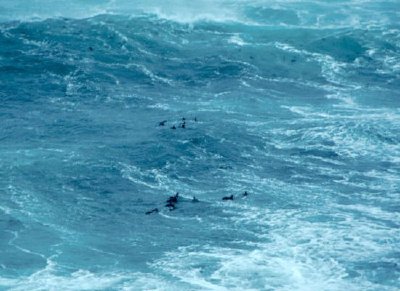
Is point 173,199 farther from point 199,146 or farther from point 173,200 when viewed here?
point 199,146

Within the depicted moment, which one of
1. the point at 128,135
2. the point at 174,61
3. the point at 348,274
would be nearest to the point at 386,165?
the point at 348,274

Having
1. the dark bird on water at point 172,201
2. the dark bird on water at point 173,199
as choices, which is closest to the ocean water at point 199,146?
the dark bird on water at point 172,201

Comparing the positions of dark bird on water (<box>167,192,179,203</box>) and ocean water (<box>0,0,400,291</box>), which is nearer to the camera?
ocean water (<box>0,0,400,291</box>)

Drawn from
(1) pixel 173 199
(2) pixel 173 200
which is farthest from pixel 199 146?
(2) pixel 173 200

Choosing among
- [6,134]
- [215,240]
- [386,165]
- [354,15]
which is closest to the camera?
[215,240]

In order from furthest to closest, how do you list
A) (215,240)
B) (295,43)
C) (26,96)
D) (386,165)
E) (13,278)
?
(295,43) → (26,96) → (386,165) → (215,240) → (13,278)

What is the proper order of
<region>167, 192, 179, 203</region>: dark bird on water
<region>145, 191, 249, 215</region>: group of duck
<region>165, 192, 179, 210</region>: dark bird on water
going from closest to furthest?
<region>145, 191, 249, 215</region>: group of duck → <region>165, 192, 179, 210</region>: dark bird on water → <region>167, 192, 179, 203</region>: dark bird on water

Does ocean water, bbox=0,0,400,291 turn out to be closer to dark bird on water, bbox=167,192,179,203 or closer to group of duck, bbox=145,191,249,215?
group of duck, bbox=145,191,249,215

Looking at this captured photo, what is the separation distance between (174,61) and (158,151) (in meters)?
22.4

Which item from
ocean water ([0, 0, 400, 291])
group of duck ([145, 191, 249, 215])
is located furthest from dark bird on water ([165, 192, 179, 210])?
ocean water ([0, 0, 400, 291])

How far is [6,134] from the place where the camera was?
190ft

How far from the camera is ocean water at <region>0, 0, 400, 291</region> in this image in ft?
135

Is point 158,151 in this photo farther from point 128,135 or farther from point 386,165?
point 386,165

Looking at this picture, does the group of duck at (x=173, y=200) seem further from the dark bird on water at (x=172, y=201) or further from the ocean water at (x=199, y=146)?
the ocean water at (x=199, y=146)
